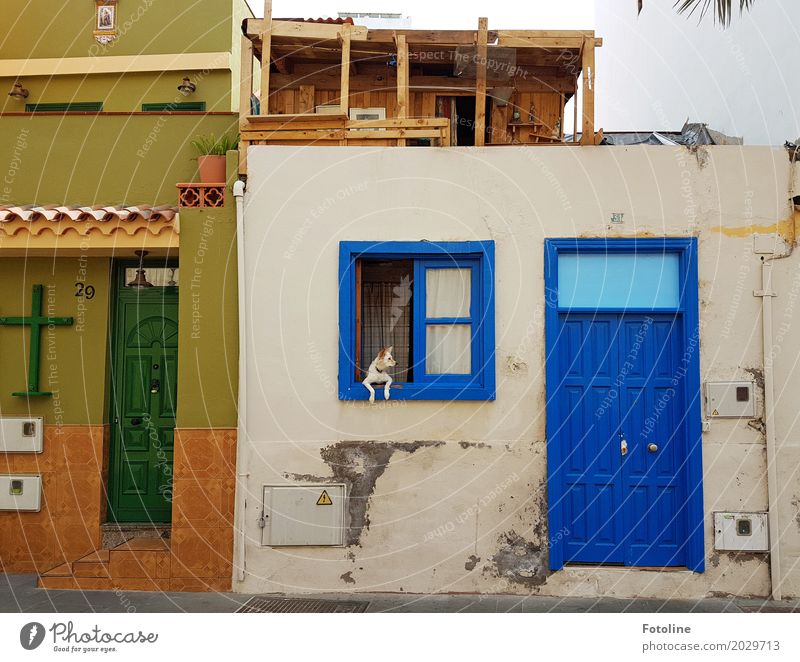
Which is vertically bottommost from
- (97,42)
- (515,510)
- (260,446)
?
(515,510)

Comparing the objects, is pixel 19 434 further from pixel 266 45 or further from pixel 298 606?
pixel 266 45

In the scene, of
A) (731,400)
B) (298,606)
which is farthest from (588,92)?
(298,606)

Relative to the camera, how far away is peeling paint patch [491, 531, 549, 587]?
7.35 meters

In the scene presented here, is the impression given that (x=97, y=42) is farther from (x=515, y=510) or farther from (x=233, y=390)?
(x=515, y=510)

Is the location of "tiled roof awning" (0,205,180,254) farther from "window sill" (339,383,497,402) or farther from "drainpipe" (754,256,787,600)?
"drainpipe" (754,256,787,600)

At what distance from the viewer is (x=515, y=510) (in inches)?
291

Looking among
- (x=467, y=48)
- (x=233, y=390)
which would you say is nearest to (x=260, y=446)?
(x=233, y=390)

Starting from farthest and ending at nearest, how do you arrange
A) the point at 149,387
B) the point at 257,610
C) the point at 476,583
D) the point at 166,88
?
1. the point at 166,88
2. the point at 149,387
3. the point at 476,583
4. the point at 257,610

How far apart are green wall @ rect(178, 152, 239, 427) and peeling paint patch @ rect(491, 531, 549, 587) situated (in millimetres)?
2790

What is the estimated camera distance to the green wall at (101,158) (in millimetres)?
8688

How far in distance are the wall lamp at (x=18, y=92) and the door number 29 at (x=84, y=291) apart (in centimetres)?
500

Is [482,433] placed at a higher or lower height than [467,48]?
lower

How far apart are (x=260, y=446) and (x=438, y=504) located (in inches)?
68.7

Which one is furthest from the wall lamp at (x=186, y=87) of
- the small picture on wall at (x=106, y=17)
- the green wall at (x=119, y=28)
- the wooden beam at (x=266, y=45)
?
the wooden beam at (x=266, y=45)
